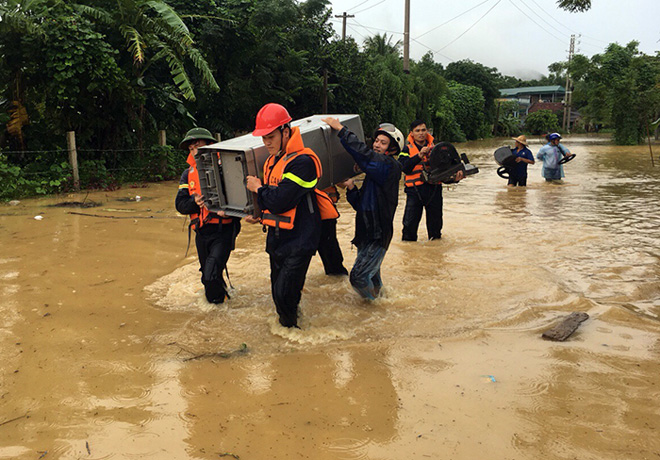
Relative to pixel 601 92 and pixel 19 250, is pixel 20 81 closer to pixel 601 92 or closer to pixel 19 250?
pixel 19 250

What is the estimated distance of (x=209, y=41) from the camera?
57.4ft

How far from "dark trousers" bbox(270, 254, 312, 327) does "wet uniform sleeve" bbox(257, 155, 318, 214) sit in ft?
1.53

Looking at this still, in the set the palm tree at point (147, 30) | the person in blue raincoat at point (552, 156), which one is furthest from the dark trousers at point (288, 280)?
the person in blue raincoat at point (552, 156)

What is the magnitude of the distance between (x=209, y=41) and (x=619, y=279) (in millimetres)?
14848

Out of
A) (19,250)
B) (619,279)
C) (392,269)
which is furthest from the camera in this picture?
(19,250)

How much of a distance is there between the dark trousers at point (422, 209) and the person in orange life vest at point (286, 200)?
11.9ft

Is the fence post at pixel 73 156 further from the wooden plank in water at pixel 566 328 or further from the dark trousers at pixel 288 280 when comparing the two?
the wooden plank in water at pixel 566 328

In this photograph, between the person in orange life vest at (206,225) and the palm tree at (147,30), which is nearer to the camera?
the person in orange life vest at (206,225)

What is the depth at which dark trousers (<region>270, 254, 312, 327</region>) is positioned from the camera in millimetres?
4441

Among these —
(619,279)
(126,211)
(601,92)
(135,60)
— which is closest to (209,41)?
(135,60)

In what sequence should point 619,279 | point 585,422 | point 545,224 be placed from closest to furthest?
point 585,422, point 619,279, point 545,224

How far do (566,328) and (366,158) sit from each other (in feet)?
7.46

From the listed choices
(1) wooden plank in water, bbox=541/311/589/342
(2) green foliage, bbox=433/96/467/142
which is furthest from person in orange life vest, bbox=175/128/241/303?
(2) green foliage, bbox=433/96/467/142

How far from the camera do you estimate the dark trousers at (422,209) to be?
7.85 metres
